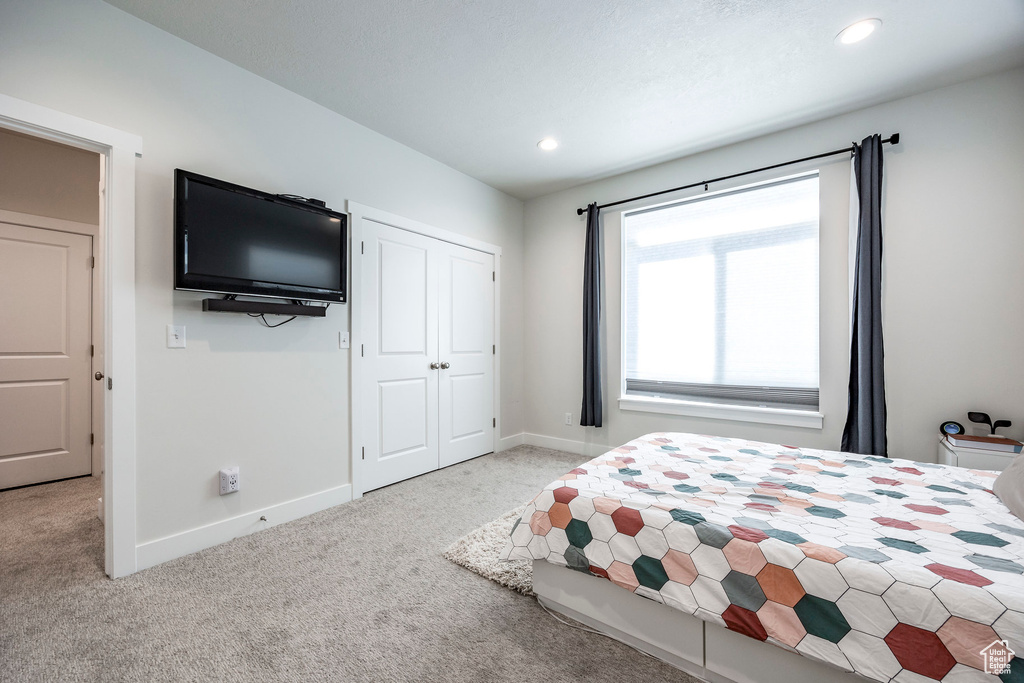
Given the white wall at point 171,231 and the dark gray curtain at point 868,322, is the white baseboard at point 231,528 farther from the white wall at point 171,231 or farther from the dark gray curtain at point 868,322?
the dark gray curtain at point 868,322

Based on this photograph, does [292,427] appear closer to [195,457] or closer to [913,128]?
[195,457]

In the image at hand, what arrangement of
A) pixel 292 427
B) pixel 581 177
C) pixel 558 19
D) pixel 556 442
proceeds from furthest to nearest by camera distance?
1. pixel 556 442
2. pixel 581 177
3. pixel 292 427
4. pixel 558 19

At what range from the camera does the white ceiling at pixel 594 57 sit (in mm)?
2104

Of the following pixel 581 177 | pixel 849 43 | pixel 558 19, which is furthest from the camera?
pixel 581 177

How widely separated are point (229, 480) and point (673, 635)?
7.85ft

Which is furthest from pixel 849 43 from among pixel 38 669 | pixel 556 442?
pixel 38 669

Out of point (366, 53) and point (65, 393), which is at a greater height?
point (366, 53)

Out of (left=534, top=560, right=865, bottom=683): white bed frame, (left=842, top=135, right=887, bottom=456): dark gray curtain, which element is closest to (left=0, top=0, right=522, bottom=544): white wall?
(left=534, top=560, right=865, bottom=683): white bed frame

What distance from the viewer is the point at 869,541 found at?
127 centimetres

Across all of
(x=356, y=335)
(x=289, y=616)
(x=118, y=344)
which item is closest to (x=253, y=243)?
(x=118, y=344)

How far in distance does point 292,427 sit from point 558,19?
2.81 metres

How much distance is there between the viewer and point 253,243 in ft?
7.95

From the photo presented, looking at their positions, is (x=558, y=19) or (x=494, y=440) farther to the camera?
(x=494, y=440)

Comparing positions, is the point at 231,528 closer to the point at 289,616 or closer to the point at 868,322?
the point at 289,616
